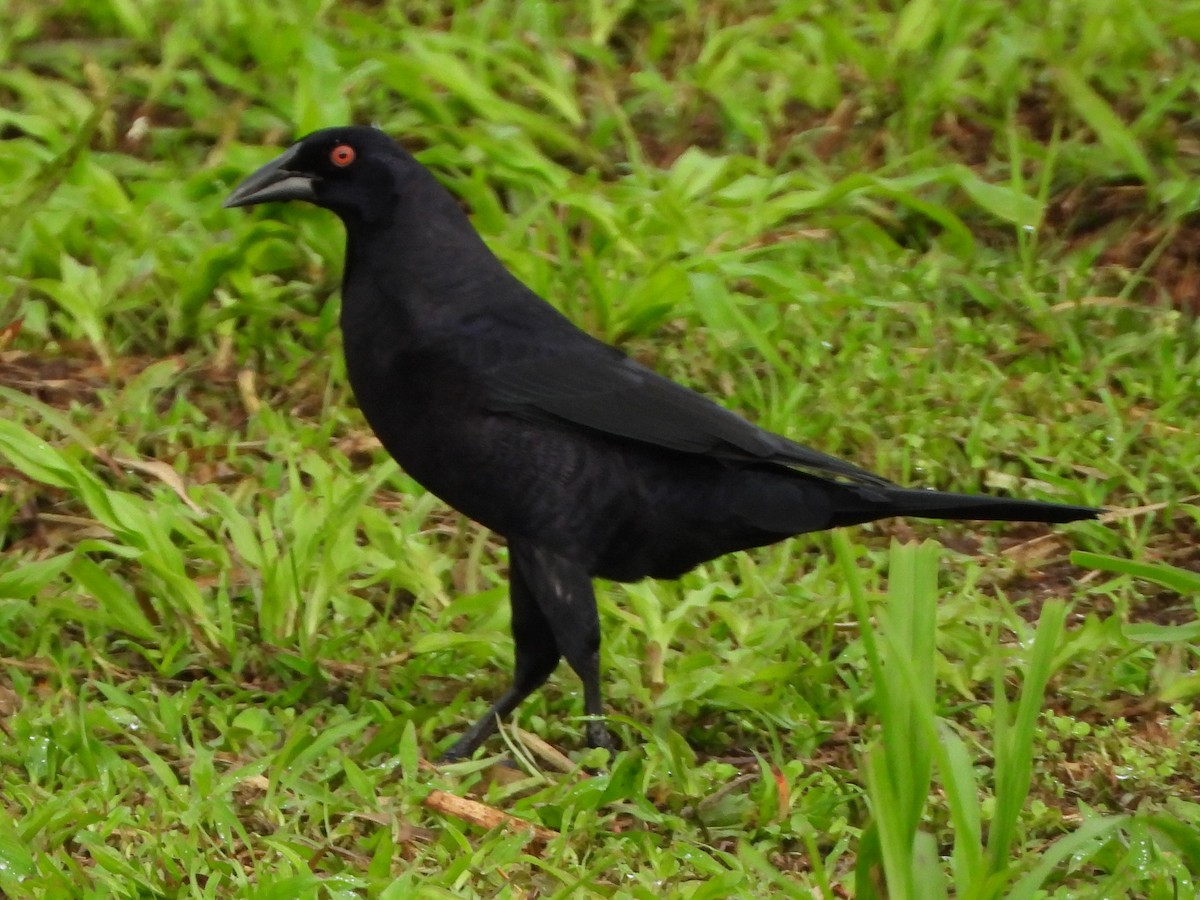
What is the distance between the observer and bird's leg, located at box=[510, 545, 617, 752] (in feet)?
12.4

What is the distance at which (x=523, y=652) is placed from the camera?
13.0 feet

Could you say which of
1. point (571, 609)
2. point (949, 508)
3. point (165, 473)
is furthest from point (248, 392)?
point (949, 508)

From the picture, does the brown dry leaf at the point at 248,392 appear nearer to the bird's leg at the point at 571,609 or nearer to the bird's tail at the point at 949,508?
the bird's leg at the point at 571,609

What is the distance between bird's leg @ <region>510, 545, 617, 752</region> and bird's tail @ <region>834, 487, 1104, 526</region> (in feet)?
1.93

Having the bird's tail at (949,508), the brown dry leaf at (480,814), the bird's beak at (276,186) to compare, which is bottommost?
the brown dry leaf at (480,814)

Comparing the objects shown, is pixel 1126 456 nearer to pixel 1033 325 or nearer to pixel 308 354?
pixel 1033 325

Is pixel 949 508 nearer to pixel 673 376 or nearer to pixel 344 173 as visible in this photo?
pixel 344 173

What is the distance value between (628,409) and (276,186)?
0.96 metres

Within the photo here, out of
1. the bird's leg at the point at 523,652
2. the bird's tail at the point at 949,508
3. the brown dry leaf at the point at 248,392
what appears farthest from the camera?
the brown dry leaf at the point at 248,392

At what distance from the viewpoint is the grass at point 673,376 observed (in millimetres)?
3398

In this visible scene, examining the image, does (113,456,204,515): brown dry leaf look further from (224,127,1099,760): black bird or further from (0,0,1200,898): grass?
(224,127,1099,760): black bird

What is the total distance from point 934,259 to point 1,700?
319cm

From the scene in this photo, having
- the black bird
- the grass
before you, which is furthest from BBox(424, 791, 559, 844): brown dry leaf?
the black bird

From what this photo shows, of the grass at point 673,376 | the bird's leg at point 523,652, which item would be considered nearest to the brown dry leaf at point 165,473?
the grass at point 673,376
